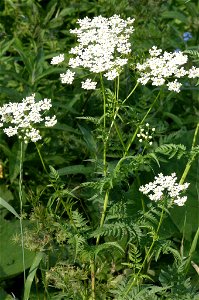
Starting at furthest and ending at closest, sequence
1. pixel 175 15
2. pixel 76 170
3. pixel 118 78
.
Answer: pixel 175 15 → pixel 76 170 → pixel 118 78

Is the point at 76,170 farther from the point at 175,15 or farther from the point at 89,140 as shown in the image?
the point at 175,15

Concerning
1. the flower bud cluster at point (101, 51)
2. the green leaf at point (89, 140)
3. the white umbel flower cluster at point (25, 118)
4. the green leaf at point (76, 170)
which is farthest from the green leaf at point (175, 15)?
the white umbel flower cluster at point (25, 118)

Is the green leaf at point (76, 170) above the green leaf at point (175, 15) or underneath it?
underneath

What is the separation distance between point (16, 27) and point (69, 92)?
784 mm

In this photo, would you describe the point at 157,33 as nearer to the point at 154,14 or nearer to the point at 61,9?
the point at 154,14

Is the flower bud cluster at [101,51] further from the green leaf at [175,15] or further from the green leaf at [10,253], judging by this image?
the green leaf at [175,15]

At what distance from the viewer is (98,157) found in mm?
4070

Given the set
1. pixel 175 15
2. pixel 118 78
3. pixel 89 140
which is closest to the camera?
pixel 118 78

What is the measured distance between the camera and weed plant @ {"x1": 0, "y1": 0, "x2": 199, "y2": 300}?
312 centimetres

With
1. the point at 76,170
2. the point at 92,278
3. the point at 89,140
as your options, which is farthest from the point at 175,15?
the point at 92,278

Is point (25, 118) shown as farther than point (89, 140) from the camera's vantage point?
No

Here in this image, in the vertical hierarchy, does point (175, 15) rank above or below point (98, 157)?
above

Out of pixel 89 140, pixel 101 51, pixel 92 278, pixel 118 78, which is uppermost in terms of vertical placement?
pixel 101 51

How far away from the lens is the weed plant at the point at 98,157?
3119 millimetres
